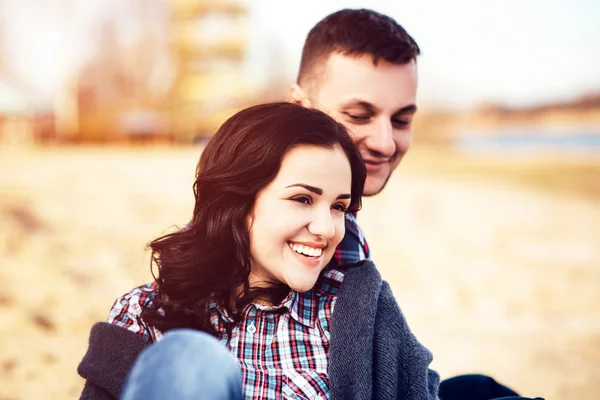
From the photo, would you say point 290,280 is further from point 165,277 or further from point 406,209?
point 406,209

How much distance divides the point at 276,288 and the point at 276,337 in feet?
0.45

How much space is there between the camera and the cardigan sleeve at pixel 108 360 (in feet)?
4.27

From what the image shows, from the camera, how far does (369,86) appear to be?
77.6 inches

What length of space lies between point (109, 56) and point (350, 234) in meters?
30.3

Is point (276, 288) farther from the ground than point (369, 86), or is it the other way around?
point (369, 86)

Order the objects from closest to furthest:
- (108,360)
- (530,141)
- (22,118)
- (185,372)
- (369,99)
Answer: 1. (185,372)
2. (108,360)
3. (369,99)
4. (22,118)
5. (530,141)

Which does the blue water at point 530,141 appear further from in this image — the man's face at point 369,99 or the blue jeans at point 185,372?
the blue jeans at point 185,372

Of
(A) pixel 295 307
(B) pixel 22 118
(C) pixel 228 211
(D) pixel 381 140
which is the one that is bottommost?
(B) pixel 22 118

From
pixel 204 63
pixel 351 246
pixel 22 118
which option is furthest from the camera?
pixel 204 63

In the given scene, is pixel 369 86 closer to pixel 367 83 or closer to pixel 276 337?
pixel 367 83

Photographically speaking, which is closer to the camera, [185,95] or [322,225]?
[322,225]

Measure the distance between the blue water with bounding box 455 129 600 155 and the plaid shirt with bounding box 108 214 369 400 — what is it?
68.1ft

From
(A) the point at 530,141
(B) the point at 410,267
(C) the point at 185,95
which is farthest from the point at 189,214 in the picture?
(A) the point at 530,141

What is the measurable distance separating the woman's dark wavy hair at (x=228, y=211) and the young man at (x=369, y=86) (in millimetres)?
441
